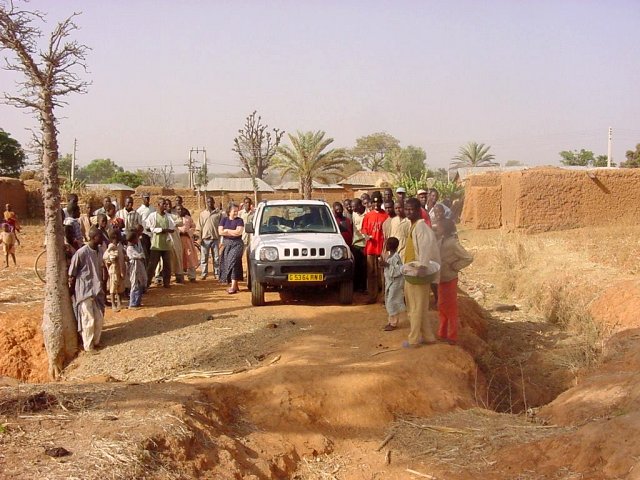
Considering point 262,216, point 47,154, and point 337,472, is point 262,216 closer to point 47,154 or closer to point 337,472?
point 47,154

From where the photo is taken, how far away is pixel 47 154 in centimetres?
804

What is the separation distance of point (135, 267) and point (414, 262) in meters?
4.82

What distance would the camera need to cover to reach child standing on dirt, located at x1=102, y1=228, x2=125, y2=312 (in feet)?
31.2

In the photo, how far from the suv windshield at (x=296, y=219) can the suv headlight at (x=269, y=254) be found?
0.82m

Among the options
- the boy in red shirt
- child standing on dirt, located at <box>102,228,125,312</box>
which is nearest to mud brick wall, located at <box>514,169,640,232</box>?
the boy in red shirt

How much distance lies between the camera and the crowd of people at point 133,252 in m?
8.37

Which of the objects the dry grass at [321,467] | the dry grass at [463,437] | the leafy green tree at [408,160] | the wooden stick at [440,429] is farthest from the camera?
the leafy green tree at [408,160]

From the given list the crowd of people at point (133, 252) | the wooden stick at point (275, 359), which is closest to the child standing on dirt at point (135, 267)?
the crowd of people at point (133, 252)

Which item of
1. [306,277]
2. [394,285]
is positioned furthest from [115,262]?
[394,285]

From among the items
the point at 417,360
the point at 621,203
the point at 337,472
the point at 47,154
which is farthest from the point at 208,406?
the point at 621,203

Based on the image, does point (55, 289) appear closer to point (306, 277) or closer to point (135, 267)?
point (135, 267)

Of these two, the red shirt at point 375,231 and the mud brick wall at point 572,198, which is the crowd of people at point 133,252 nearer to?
the red shirt at point 375,231

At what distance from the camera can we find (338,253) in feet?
32.2

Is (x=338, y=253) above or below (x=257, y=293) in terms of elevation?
above
